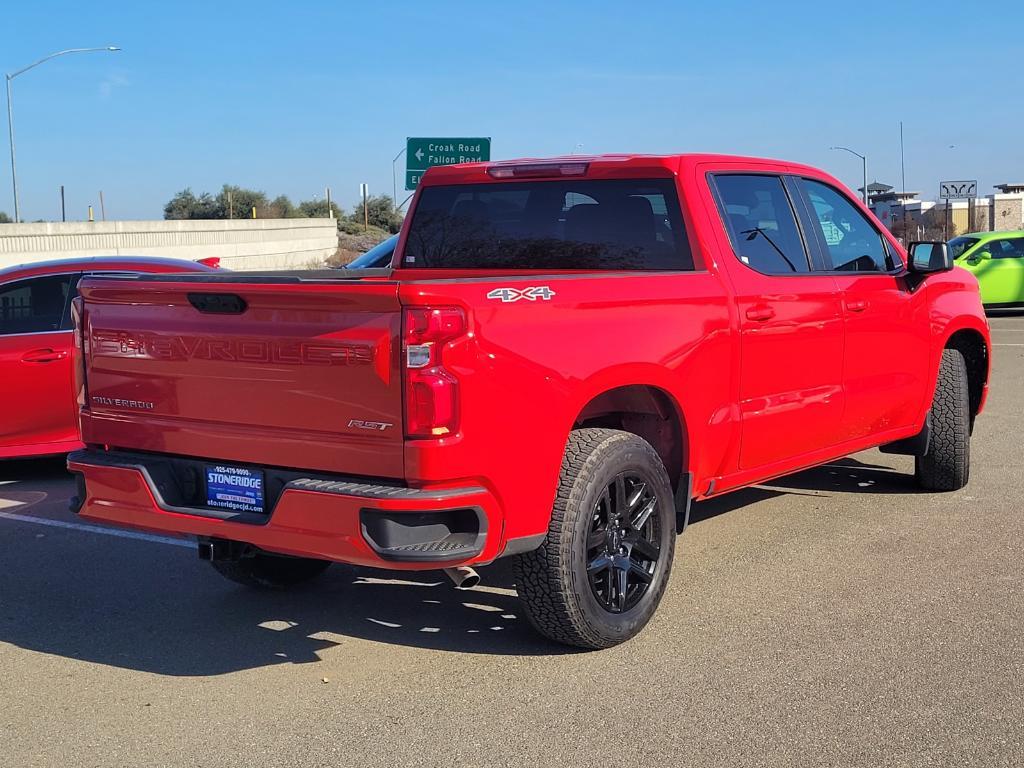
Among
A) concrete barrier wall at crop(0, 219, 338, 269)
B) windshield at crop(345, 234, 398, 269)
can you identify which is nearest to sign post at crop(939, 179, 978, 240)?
concrete barrier wall at crop(0, 219, 338, 269)

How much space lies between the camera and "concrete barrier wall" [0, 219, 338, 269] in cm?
3591

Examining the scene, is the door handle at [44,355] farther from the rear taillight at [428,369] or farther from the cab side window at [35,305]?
the rear taillight at [428,369]

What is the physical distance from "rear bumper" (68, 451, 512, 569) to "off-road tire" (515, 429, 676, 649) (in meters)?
0.24

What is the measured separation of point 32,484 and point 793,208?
5.77 metres

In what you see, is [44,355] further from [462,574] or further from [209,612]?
[462,574]

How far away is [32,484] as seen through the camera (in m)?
8.75

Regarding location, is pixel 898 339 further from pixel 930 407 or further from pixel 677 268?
pixel 677 268

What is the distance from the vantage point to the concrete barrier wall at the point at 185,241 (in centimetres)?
3591

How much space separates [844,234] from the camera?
6.71 meters

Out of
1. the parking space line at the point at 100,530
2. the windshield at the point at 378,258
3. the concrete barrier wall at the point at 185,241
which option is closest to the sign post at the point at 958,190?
the concrete barrier wall at the point at 185,241

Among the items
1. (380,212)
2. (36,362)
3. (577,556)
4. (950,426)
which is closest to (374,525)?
(577,556)

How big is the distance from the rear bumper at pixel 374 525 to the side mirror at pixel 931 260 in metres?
3.54

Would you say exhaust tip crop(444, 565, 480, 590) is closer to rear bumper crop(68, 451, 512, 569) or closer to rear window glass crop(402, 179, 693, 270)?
rear bumper crop(68, 451, 512, 569)

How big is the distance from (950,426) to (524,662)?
3854 millimetres
